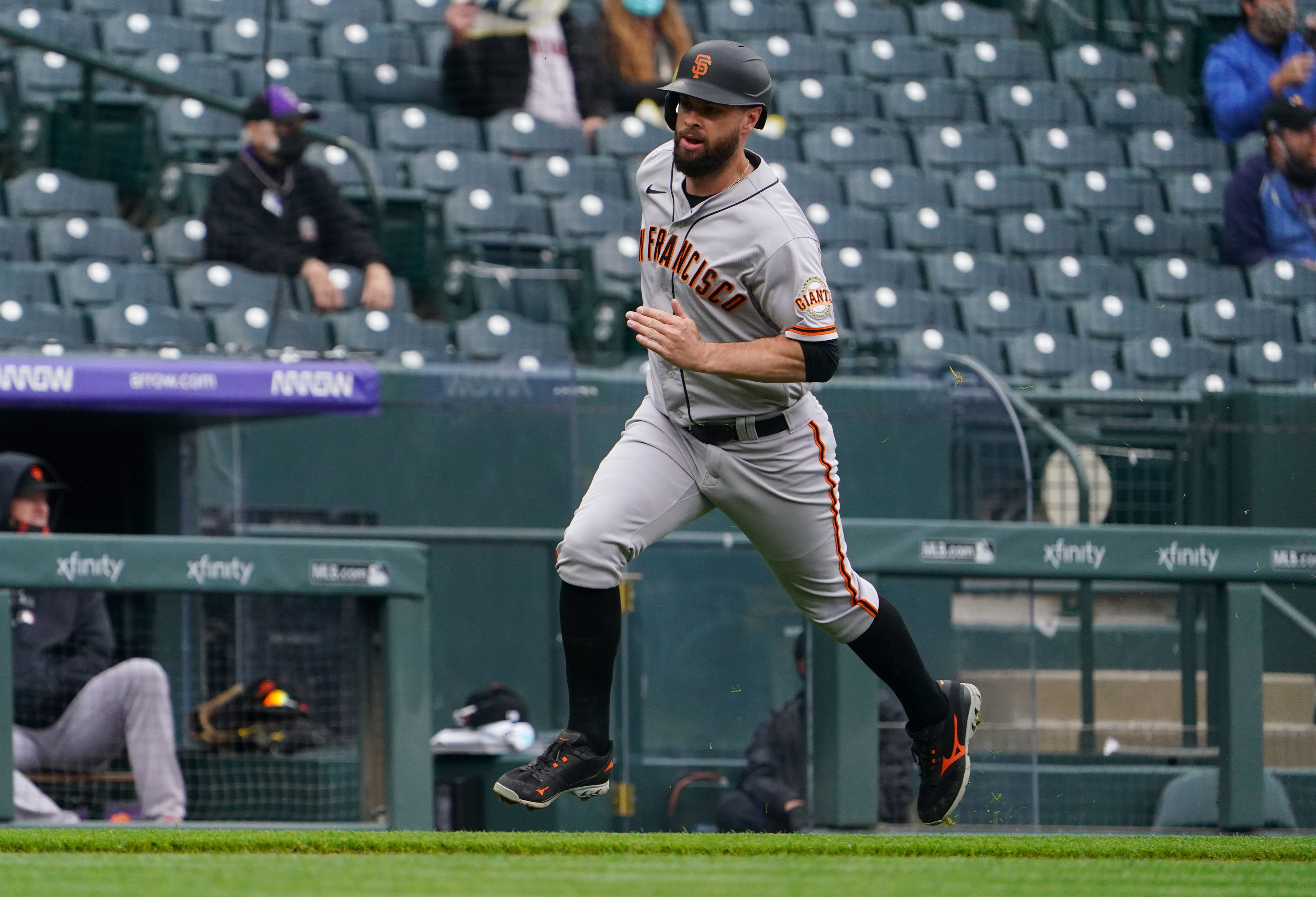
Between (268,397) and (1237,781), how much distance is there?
11.4ft

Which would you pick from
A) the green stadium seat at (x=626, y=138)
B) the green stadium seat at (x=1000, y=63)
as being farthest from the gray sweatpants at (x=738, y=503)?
the green stadium seat at (x=1000, y=63)

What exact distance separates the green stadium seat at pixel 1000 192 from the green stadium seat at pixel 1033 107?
76cm

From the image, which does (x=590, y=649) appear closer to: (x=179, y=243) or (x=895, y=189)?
(x=179, y=243)

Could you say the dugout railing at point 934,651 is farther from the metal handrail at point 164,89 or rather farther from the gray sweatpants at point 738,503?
the metal handrail at point 164,89

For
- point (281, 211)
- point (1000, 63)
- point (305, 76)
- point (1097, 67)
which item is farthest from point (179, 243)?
point (1097, 67)

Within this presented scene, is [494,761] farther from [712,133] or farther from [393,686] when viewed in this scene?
[712,133]

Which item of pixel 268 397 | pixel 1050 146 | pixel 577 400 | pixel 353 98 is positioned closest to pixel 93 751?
pixel 268 397

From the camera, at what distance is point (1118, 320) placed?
948 centimetres

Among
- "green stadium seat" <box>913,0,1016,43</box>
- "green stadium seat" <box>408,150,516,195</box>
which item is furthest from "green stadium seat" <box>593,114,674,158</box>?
"green stadium seat" <box>913,0,1016,43</box>

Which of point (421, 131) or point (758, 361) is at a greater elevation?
point (421, 131)

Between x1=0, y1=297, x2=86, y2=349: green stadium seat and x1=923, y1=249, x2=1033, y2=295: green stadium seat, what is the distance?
15.0ft

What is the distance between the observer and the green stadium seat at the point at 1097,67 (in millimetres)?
12188

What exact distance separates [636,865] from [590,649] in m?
0.46

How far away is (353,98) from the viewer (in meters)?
9.88
